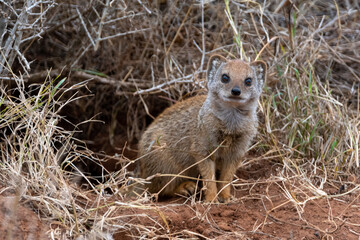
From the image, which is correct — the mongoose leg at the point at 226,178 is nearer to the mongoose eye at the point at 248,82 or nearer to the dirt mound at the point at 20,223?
the mongoose eye at the point at 248,82

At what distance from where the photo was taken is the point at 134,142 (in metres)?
5.94

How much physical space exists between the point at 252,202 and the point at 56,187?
151cm

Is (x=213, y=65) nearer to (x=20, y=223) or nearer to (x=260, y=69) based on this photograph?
(x=260, y=69)

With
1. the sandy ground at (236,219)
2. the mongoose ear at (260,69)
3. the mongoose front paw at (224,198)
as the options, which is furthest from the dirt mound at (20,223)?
the mongoose ear at (260,69)

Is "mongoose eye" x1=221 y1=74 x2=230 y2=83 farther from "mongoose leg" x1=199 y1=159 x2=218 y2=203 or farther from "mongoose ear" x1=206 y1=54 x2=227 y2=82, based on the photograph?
"mongoose leg" x1=199 y1=159 x2=218 y2=203

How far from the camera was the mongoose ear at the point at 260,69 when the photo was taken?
4215 mm

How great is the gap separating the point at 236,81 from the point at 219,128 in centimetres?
40

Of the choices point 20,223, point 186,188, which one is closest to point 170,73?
point 186,188

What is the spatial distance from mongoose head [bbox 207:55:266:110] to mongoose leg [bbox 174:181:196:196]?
82cm

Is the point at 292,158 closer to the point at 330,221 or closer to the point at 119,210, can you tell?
the point at 330,221

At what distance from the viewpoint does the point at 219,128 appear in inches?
160

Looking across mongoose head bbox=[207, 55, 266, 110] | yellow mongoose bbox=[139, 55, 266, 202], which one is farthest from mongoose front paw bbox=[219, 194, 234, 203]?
mongoose head bbox=[207, 55, 266, 110]

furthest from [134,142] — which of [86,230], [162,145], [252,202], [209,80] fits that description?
[86,230]

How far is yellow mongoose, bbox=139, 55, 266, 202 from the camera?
4.02 metres
